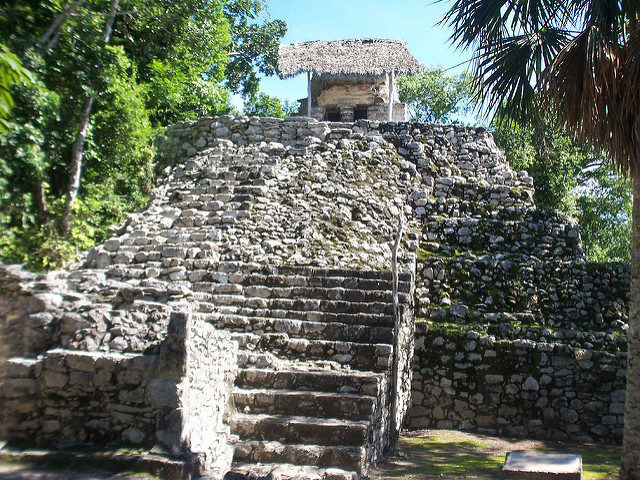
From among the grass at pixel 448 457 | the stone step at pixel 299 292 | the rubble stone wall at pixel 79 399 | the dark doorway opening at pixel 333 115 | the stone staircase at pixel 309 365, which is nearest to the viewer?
the rubble stone wall at pixel 79 399

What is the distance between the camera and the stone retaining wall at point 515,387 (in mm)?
8203

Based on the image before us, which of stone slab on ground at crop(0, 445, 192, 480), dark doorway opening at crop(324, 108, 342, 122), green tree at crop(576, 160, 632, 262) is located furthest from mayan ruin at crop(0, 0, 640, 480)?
green tree at crop(576, 160, 632, 262)

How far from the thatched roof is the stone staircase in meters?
9.80

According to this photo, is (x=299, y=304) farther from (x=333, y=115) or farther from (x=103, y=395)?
(x=333, y=115)

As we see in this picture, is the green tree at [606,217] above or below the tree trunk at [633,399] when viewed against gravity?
above

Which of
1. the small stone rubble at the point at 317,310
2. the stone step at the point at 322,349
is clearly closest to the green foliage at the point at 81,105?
the small stone rubble at the point at 317,310

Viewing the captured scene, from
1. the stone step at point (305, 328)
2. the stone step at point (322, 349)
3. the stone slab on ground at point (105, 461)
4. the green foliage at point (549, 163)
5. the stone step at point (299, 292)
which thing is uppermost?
the green foliage at point (549, 163)

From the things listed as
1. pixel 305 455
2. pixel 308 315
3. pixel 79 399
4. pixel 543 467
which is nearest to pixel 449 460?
pixel 543 467

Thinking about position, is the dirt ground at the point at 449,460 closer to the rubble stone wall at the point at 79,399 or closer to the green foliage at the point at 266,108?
the rubble stone wall at the point at 79,399

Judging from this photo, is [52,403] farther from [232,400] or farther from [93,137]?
[93,137]

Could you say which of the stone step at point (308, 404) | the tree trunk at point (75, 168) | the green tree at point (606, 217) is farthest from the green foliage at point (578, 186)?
the stone step at point (308, 404)

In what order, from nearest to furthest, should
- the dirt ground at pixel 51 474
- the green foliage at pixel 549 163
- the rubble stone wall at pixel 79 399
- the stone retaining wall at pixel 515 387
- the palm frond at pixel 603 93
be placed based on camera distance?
the dirt ground at pixel 51 474
the rubble stone wall at pixel 79 399
the palm frond at pixel 603 93
the stone retaining wall at pixel 515 387
the green foliage at pixel 549 163

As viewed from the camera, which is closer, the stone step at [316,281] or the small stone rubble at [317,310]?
the small stone rubble at [317,310]

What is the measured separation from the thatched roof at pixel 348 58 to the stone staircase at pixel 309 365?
980 centimetres
